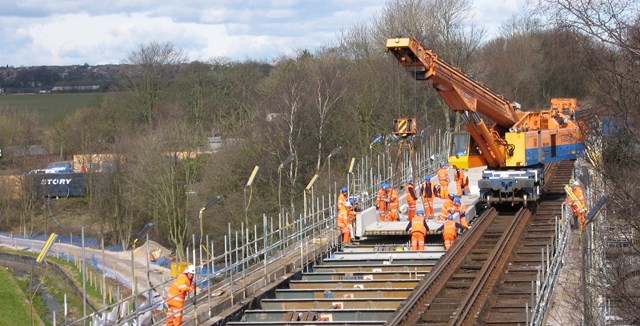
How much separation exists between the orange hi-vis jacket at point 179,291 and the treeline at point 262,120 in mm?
25139

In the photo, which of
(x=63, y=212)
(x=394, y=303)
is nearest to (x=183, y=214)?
(x=63, y=212)

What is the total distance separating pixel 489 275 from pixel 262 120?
108ft

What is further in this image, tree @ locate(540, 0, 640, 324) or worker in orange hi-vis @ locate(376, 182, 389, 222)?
worker in orange hi-vis @ locate(376, 182, 389, 222)

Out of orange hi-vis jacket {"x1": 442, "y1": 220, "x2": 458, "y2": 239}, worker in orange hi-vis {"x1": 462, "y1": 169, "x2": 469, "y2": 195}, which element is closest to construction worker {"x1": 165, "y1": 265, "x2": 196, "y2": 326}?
orange hi-vis jacket {"x1": 442, "y1": 220, "x2": 458, "y2": 239}

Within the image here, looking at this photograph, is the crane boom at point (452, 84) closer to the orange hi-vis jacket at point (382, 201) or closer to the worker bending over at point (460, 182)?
the orange hi-vis jacket at point (382, 201)

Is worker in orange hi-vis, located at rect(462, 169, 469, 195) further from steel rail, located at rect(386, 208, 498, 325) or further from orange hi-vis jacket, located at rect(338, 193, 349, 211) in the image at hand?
orange hi-vis jacket, located at rect(338, 193, 349, 211)

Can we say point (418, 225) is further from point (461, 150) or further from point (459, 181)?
point (459, 181)

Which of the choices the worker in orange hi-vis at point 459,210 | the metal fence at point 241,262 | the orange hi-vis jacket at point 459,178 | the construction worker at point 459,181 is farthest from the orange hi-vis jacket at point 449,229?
the orange hi-vis jacket at point 459,178

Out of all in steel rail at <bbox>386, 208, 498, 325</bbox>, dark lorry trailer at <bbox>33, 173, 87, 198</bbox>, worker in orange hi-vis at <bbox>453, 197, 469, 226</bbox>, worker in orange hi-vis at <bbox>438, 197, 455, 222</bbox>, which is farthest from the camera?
dark lorry trailer at <bbox>33, 173, 87, 198</bbox>

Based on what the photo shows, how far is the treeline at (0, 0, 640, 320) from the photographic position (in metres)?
51.8

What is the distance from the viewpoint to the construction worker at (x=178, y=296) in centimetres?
1700

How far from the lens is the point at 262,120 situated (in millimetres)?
53656

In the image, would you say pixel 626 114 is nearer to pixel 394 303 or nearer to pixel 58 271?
pixel 394 303

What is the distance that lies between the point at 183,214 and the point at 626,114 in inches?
1650
